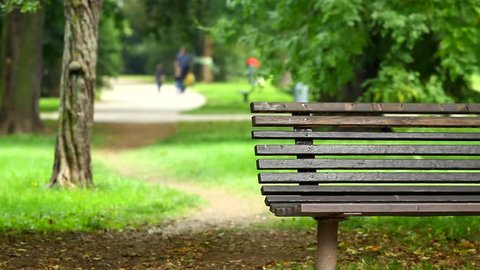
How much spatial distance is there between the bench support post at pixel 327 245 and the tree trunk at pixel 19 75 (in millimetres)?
17885

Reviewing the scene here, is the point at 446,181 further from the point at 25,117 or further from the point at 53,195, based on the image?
the point at 25,117

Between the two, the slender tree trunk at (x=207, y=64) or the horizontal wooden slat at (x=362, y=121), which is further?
the slender tree trunk at (x=207, y=64)

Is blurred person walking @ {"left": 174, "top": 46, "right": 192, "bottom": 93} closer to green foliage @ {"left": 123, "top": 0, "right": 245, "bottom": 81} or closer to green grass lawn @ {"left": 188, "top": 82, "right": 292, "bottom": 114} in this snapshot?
green foliage @ {"left": 123, "top": 0, "right": 245, "bottom": 81}

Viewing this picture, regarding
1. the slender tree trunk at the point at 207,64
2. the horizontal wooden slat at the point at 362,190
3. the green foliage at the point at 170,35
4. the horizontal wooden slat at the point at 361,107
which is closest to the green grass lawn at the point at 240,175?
the horizontal wooden slat at the point at 362,190

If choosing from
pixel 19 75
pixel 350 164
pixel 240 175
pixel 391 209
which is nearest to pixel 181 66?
pixel 19 75

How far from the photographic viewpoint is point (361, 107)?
6.24 m

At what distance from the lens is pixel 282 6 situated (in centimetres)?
1531

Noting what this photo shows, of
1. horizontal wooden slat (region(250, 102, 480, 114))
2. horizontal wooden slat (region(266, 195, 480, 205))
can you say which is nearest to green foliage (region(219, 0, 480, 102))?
horizontal wooden slat (region(250, 102, 480, 114))

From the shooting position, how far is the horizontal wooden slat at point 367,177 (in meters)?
5.91

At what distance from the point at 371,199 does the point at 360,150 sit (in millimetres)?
405

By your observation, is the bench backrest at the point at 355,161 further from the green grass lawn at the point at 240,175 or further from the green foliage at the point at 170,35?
the green foliage at the point at 170,35

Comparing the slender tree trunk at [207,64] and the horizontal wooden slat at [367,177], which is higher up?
the slender tree trunk at [207,64]

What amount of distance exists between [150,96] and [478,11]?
37176mm

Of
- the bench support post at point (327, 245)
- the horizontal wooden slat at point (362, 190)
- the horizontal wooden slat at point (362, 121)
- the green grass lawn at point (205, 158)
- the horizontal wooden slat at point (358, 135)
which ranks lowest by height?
the green grass lawn at point (205, 158)
